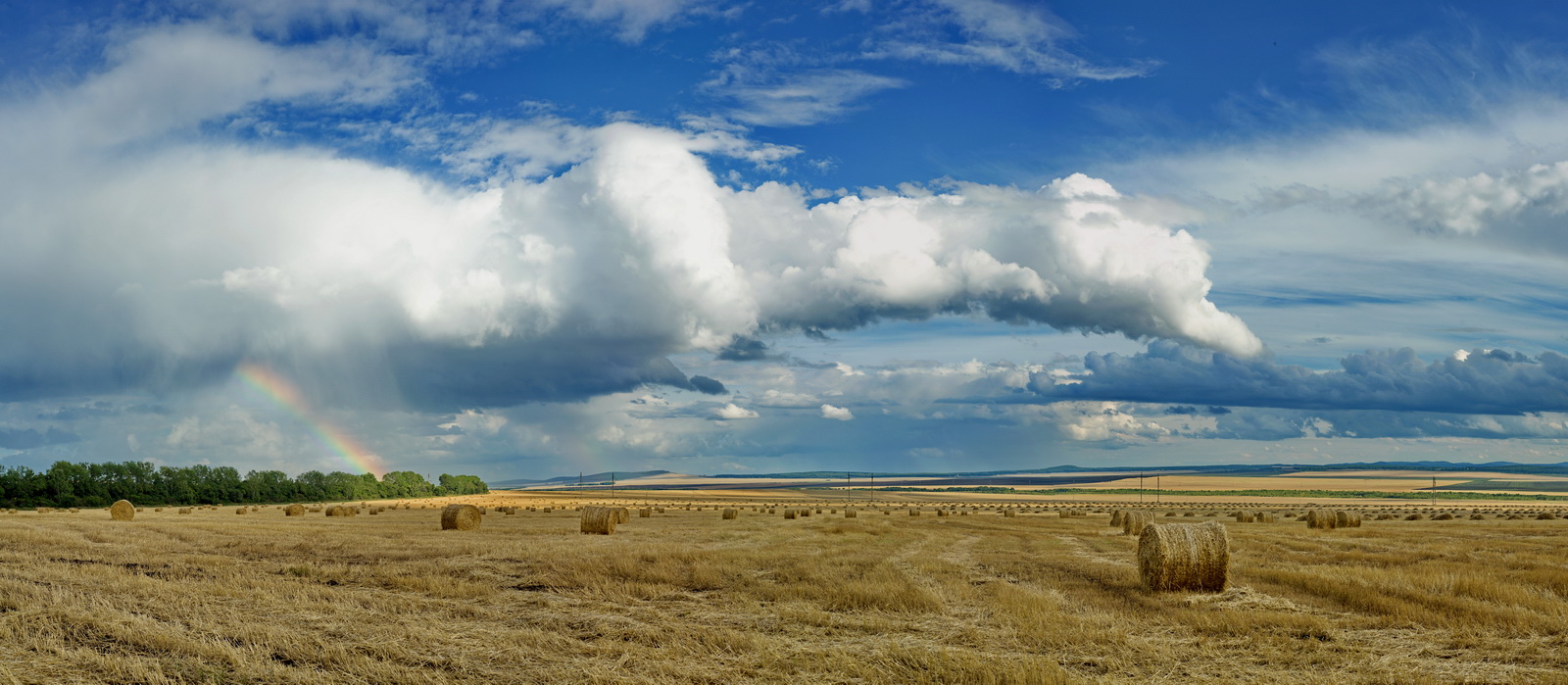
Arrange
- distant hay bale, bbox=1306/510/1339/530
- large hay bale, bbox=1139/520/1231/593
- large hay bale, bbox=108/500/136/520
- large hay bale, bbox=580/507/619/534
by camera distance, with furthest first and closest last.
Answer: large hay bale, bbox=108/500/136/520 → distant hay bale, bbox=1306/510/1339/530 → large hay bale, bbox=580/507/619/534 → large hay bale, bbox=1139/520/1231/593

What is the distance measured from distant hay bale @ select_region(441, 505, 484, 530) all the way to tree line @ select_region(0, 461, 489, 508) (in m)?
76.4

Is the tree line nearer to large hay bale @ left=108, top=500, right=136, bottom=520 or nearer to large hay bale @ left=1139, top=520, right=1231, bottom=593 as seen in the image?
large hay bale @ left=108, top=500, right=136, bottom=520

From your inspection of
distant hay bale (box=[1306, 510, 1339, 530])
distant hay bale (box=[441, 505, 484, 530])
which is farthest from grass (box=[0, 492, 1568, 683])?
distant hay bale (box=[1306, 510, 1339, 530])

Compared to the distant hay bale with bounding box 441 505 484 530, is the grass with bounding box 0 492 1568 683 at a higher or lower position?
higher

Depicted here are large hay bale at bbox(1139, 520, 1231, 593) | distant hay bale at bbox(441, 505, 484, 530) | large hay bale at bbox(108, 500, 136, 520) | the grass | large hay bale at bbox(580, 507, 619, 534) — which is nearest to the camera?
the grass

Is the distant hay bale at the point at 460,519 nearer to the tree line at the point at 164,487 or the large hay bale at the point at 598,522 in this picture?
the large hay bale at the point at 598,522

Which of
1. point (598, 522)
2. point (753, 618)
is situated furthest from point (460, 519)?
point (753, 618)

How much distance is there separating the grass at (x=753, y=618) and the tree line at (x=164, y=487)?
9151 cm

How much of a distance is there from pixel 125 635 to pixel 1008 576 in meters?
14.7

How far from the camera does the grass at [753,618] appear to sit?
10.5 meters

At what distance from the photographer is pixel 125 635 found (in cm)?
1186

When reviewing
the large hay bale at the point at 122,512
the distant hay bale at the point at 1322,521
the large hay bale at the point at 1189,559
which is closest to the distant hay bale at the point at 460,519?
the large hay bale at the point at 122,512

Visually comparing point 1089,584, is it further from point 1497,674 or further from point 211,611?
point 211,611

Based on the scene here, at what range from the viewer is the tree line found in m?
96.4
